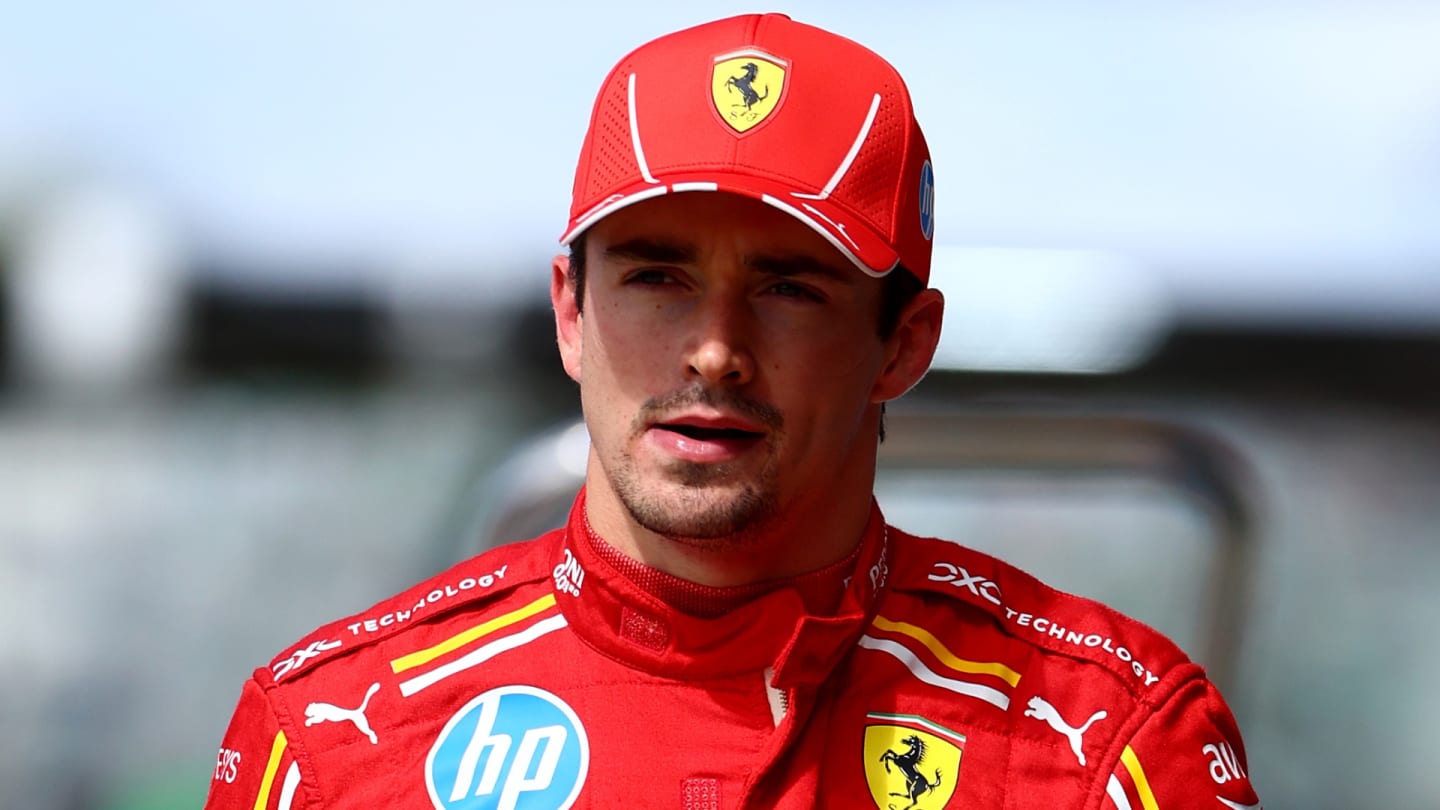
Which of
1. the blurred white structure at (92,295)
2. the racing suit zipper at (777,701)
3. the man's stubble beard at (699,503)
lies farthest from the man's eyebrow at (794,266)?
the blurred white structure at (92,295)

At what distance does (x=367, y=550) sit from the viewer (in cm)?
840

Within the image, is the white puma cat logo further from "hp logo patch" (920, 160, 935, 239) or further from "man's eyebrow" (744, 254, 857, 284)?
"hp logo patch" (920, 160, 935, 239)

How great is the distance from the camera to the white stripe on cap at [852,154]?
1810mm

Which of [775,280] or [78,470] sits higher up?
[775,280]

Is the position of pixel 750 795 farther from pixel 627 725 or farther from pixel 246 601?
pixel 246 601

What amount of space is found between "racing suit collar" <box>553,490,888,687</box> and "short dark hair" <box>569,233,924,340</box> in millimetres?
278

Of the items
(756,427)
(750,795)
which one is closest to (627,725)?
(750,795)

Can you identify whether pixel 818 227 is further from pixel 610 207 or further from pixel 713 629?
pixel 713 629

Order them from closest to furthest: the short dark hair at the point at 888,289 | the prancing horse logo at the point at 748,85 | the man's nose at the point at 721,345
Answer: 1. the man's nose at the point at 721,345
2. the prancing horse logo at the point at 748,85
3. the short dark hair at the point at 888,289

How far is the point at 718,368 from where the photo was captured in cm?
175

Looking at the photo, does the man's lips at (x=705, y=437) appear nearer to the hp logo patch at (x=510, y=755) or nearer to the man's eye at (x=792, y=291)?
the man's eye at (x=792, y=291)

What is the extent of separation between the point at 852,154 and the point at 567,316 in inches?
16.6

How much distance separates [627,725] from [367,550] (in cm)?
677

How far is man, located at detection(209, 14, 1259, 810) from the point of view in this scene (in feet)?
5.92
